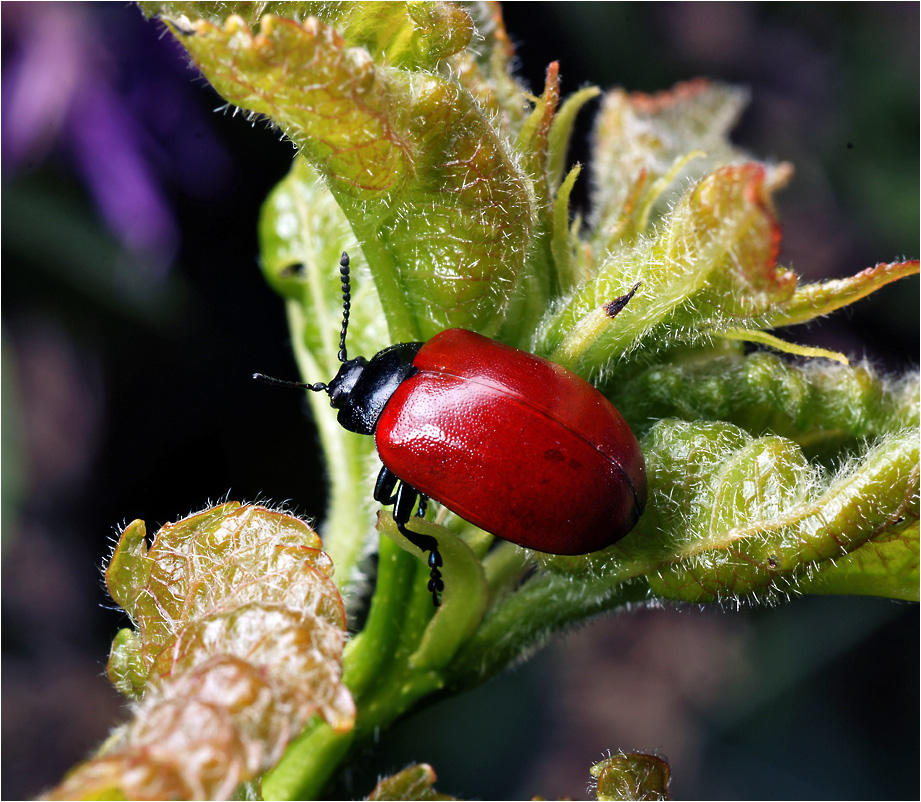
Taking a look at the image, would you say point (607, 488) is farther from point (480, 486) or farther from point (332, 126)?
point (332, 126)

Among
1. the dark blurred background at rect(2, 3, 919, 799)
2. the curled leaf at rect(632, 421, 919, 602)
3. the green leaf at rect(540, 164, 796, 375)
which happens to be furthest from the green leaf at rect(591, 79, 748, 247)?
the dark blurred background at rect(2, 3, 919, 799)

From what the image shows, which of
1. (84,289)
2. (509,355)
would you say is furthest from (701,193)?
(84,289)

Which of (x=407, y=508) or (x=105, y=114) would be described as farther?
(x=105, y=114)

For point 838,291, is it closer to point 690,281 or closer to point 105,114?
point 690,281

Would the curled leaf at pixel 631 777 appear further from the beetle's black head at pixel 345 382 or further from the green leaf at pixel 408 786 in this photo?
the beetle's black head at pixel 345 382

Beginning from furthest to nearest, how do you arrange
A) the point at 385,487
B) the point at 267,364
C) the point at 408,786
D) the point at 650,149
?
the point at 267,364 → the point at 650,149 → the point at 385,487 → the point at 408,786

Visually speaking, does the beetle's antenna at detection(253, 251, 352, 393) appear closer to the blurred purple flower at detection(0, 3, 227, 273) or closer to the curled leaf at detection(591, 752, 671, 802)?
the curled leaf at detection(591, 752, 671, 802)

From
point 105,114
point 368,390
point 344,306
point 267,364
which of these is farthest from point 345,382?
point 267,364
